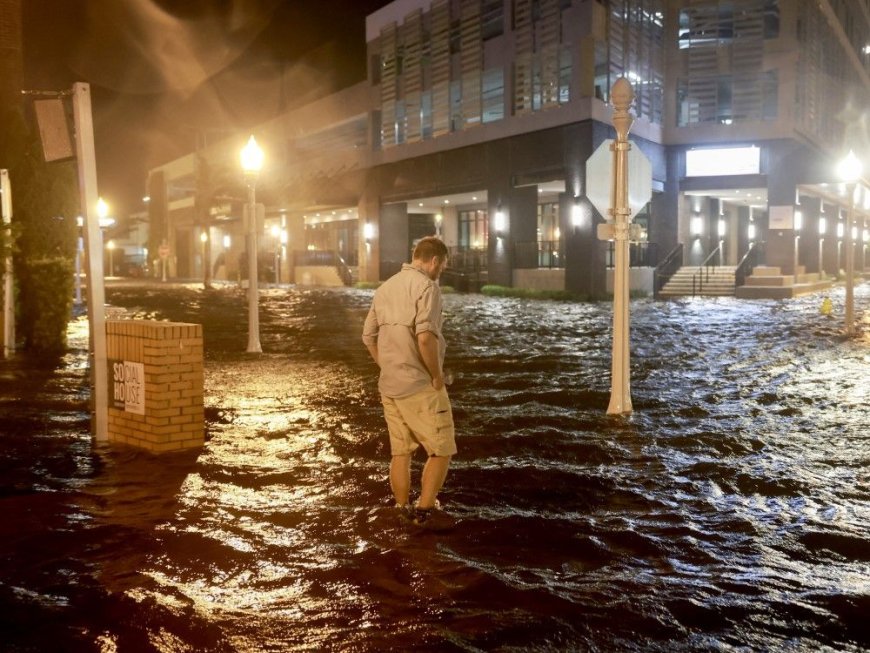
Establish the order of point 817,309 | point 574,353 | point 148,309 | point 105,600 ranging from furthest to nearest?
point 148,309
point 817,309
point 574,353
point 105,600

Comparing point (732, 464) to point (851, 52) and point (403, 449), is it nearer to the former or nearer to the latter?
point (403, 449)

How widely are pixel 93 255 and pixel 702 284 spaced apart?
31422 millimetres

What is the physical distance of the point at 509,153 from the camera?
36.3 metres

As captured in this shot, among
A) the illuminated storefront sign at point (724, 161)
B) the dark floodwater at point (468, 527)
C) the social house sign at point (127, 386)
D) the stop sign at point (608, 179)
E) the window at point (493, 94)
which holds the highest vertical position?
the window at point (493, 94)

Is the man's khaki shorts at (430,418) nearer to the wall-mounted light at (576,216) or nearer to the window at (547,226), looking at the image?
the wall-mounted light at (576,216)

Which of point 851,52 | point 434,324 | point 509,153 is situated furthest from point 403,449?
point 851,52

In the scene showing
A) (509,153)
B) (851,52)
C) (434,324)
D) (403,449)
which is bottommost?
(403,449)

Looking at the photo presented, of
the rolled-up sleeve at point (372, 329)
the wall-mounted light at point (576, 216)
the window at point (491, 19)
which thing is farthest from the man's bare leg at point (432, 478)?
the window at point (491, 19)

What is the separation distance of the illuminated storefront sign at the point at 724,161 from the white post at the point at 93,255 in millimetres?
35142

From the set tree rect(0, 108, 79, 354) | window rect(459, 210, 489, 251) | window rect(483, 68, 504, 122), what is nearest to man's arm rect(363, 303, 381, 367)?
tree rect(0, 108, 79, 354)

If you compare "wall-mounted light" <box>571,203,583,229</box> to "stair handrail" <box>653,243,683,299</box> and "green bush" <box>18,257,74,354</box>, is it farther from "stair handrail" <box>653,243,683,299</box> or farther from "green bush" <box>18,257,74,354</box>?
"green bush" <box>18,257,74,354</box>

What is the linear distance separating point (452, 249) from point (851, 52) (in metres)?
27.1

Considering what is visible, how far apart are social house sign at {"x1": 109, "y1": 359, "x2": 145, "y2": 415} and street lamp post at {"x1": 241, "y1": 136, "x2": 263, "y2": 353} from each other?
6.78 metres

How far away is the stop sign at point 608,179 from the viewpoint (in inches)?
334
